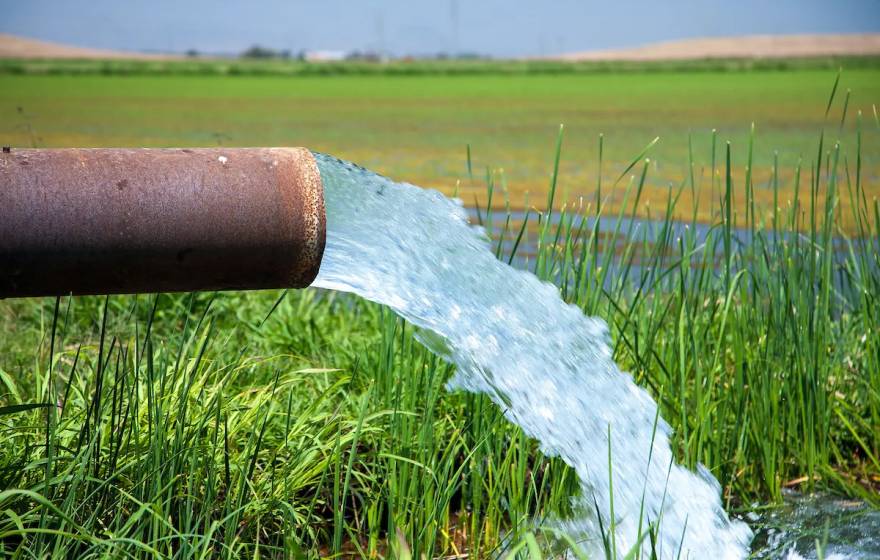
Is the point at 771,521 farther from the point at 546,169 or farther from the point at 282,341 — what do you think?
the point at 546,169

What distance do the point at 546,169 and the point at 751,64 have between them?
34.2 metres

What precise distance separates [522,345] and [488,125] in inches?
481

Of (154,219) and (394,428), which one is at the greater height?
(154,219)

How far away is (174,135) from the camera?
11.0 meters

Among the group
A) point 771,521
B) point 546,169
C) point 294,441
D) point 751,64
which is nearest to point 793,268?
point 771,521

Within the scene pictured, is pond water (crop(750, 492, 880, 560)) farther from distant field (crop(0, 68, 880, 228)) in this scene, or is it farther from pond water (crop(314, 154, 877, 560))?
distant field (crop(0, 68, 880, 228))

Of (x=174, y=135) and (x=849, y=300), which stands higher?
(x=849, y=300)

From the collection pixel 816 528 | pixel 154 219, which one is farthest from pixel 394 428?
pixel 816 528

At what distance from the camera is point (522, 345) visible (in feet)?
5.86

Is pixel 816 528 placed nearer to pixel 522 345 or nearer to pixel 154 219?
pixel 522 345

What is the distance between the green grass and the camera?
1583mm

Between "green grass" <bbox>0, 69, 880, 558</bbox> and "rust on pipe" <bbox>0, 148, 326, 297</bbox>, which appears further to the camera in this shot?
"green grass" <bbox>0, 69, 880, 558</bbox>

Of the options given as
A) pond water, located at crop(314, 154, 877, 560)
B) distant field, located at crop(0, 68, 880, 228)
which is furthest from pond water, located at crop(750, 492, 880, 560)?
distant field, located at crop(0, 68, 880, 228)

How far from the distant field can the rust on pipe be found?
0.91 metres
